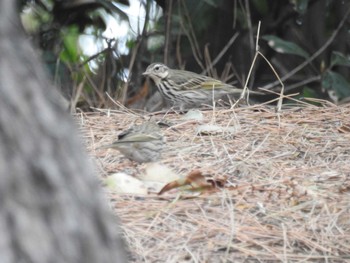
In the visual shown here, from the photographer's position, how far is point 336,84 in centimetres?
1026

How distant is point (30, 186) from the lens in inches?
124

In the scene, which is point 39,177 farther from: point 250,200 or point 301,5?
point 301,5

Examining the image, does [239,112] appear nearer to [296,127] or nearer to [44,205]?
[296,127]

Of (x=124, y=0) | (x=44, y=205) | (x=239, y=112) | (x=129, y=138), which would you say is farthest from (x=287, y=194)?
(x=124, y=0)

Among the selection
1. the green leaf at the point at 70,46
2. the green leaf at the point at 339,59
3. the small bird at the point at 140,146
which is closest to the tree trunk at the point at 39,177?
the small bird at the point at 140,146

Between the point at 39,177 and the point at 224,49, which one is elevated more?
the point at 39,177

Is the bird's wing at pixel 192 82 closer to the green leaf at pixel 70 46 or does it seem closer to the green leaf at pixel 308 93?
the green leaf at pixel 308 93

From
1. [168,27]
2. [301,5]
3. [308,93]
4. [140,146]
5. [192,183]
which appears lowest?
[308,93]

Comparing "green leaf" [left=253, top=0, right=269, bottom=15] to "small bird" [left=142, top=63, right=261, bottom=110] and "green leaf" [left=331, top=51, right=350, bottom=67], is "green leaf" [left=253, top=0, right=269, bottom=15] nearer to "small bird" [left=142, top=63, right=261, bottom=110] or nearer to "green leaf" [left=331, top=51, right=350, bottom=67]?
"green leaf" [left=331, top=51, right=350, bottom=67]

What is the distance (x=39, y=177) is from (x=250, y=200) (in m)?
2.63

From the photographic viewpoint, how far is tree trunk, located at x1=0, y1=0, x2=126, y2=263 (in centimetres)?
315

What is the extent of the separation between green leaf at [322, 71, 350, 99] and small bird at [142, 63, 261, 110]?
3.39 feet

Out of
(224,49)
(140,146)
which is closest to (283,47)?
(224,49)

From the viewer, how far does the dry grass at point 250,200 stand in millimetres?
5172
